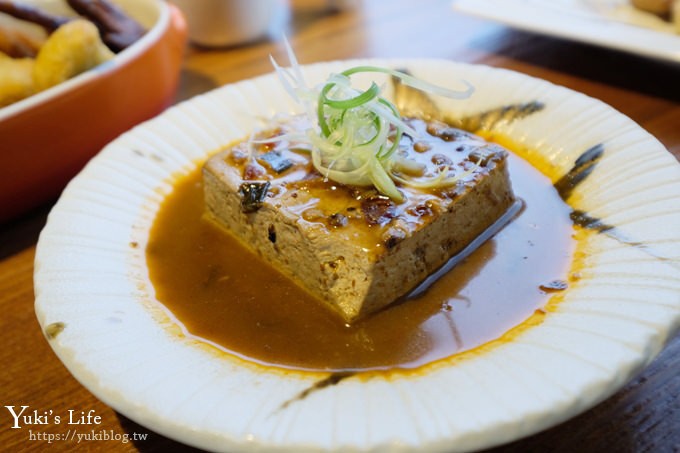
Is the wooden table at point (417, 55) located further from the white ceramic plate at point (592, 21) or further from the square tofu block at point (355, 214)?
the square tofu block at point (355, 214)

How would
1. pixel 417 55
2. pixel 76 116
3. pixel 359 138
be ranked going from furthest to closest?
pixel 417 55
pixel 76 116
pixel 359 138

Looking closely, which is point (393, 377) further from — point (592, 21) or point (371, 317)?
point (592, 21)

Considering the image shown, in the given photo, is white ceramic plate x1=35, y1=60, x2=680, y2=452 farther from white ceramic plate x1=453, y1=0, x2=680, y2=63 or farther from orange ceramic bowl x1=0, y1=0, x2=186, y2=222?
white ceramic plate x1=453, y1=0, x2=680, y2=63

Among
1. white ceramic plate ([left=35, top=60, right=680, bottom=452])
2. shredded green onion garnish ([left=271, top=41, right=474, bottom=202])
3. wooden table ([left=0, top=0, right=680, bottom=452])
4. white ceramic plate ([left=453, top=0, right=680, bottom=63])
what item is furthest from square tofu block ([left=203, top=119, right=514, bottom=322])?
white ceramic plate ([left=453, top=0, right=680, bottom=63])

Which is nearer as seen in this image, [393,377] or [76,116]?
[393,377]

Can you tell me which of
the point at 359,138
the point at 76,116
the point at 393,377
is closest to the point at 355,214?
the point at 359,138

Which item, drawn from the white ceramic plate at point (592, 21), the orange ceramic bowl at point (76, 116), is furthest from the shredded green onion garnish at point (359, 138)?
the white ceramic plate at point (592, 21)
